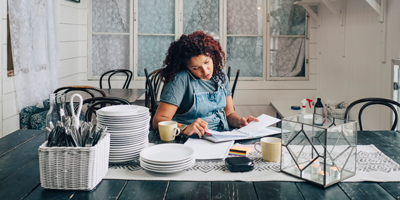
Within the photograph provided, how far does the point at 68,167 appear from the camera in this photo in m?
1.00

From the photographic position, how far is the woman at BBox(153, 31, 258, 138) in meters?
1.82

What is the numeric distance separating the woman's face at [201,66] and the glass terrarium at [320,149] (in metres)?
0.82

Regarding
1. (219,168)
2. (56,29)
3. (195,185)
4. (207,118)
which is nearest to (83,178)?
(195,185)

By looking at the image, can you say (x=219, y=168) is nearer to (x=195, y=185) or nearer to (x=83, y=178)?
(x=195, y=185)

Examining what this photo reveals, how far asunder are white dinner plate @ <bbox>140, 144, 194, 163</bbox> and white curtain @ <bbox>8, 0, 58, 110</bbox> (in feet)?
6.89

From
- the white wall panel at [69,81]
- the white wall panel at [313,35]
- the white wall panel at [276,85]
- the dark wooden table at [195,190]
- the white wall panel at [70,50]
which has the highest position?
the white wall panel at [313,35]

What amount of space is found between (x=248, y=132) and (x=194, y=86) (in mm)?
444

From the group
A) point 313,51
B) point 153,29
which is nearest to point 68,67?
point 153,29

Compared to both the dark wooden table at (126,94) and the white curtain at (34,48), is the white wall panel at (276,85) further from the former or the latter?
the white curtain at (34,48)

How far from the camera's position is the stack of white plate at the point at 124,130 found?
1203 mm

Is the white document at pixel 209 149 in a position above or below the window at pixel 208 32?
below

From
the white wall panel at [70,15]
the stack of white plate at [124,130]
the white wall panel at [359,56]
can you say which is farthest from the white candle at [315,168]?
the white wall panel at [70,15]

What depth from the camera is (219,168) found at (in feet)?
3.89

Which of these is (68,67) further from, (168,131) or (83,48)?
(168,131)
